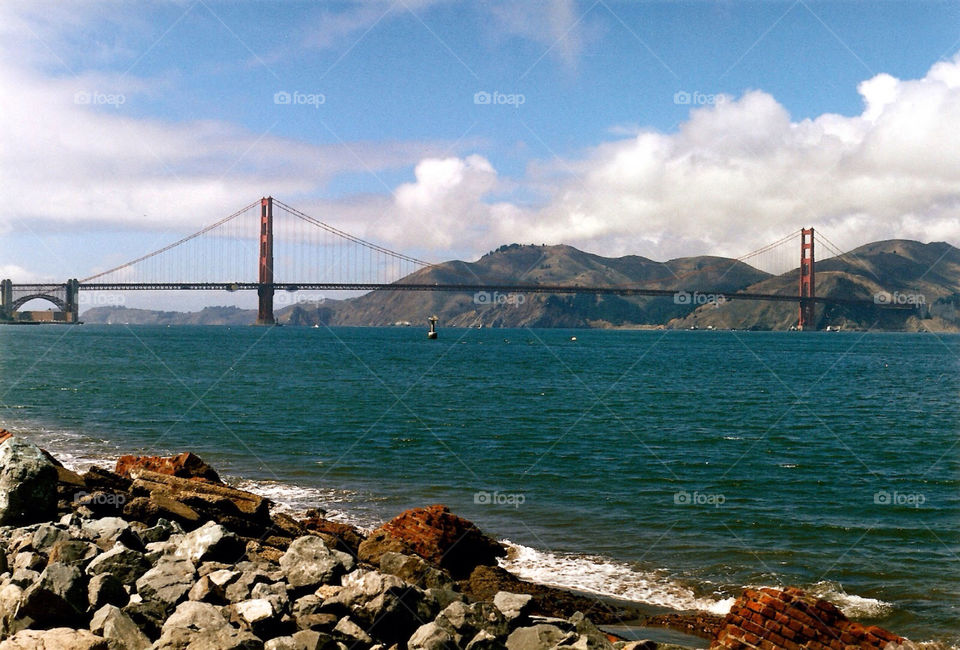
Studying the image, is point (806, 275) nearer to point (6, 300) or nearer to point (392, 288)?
point (392, 288)

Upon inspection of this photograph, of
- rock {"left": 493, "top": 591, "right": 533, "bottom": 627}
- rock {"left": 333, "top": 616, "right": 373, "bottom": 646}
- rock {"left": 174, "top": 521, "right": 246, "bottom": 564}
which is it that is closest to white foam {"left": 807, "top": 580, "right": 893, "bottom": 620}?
rock {"left": 493, "top": 591, "right": 533, "bottom": 627}

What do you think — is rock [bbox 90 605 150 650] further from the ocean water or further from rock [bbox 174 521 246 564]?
the ocean water

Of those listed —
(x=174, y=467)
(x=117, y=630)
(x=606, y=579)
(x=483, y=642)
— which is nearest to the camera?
(x=117, y=630)

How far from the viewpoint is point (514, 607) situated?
8.58m

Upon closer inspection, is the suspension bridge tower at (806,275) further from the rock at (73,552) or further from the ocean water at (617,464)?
the rock at (73,552)

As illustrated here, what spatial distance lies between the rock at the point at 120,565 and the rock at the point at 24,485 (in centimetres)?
292

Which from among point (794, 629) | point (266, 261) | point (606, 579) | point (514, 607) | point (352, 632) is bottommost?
point (606, 579)

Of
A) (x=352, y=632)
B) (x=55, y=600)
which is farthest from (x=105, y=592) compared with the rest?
(x=352, y=632)

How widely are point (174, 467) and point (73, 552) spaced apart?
22.1 ft

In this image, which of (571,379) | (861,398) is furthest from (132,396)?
(861,398)

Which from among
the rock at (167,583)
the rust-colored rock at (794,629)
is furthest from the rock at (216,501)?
the rust-colored rock at (794,629)

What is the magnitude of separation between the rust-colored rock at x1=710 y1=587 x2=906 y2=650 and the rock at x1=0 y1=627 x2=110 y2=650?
658 cm

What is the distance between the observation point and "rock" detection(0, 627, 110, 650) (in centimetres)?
669

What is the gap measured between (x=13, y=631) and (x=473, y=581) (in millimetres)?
6106
